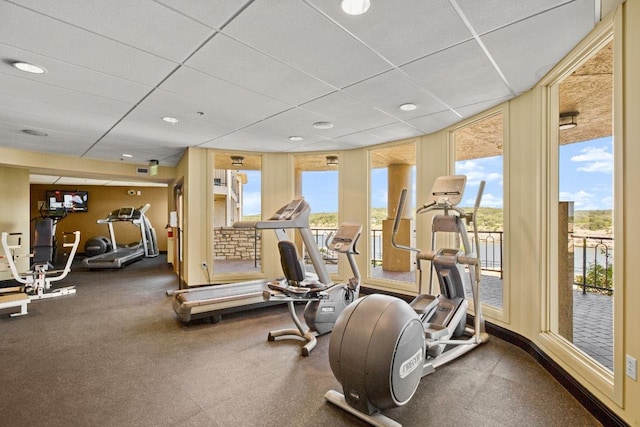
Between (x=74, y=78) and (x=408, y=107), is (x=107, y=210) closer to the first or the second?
(x=74, y=78)

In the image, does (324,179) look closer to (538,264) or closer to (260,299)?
(260,299)

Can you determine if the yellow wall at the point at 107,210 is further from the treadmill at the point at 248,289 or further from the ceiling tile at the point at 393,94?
the ceiling tile at the point at 393,94

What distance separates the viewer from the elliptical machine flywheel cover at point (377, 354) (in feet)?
6.09

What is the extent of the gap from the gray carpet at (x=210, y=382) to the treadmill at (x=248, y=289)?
191mm

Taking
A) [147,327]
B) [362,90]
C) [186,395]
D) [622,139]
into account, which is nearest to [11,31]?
[362,90]

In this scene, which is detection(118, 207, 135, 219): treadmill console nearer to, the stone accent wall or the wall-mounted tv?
the stone accent wall

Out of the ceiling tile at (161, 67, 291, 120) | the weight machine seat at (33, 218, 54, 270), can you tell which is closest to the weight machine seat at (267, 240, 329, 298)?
the ceiling tile at (161, 67, 291, 120)

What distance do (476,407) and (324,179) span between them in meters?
5.05

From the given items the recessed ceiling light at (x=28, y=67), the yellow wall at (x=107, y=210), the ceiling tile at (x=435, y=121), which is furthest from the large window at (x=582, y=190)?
the yellow wall at (x=107, y=210)

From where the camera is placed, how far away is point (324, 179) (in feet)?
21.8

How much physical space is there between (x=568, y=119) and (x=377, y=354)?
3.93 meters

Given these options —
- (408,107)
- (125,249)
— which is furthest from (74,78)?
(125,249)

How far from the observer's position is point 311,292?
323 centimetres

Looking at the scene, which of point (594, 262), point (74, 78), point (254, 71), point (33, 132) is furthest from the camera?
point (594, 262)
